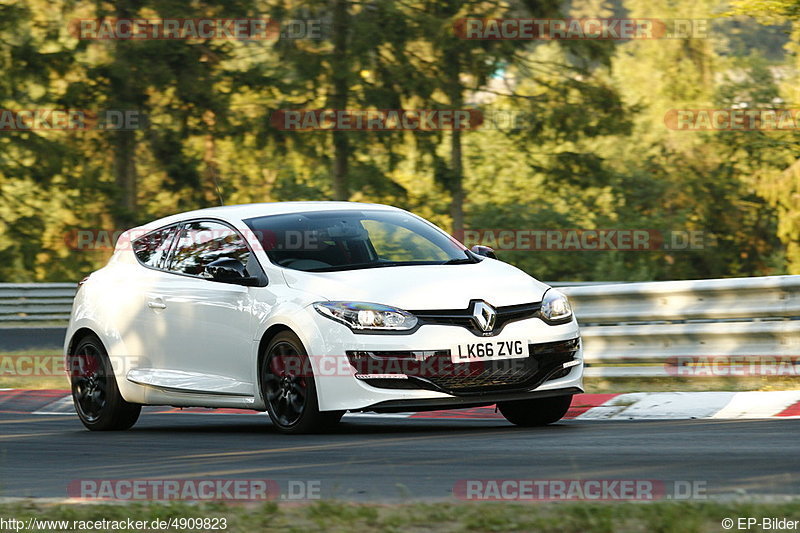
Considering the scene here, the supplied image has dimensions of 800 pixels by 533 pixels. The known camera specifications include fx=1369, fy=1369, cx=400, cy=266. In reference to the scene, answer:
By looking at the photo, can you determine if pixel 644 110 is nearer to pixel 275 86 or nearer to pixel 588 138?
pixel 588 138

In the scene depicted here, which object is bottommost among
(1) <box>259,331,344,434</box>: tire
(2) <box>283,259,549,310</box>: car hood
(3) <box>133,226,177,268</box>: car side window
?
(1) <box>259,331,344,434</box>: tire

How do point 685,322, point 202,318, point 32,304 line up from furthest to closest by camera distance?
1. point 32,304
2. point 685,322
3. point 202,318

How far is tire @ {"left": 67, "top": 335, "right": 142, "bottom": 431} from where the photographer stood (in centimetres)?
1073

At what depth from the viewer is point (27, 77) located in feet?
107

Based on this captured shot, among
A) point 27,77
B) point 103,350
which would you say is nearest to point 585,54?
point 27,77

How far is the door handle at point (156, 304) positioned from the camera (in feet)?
33.7

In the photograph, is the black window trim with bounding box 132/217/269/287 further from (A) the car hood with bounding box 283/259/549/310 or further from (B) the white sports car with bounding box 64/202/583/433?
(A) the car hood with bounding box 283/259/549/310

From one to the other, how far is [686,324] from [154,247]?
4673 mm

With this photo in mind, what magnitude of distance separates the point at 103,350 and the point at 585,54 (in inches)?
965

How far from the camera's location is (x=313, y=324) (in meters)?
8.84

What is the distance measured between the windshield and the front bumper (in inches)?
31.5

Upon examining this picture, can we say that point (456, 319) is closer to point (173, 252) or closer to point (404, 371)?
point (404, 371)

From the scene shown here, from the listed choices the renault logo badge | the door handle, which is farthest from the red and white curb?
the renault logo badge

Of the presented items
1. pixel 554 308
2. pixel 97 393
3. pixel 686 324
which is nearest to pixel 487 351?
pixel 554 308
